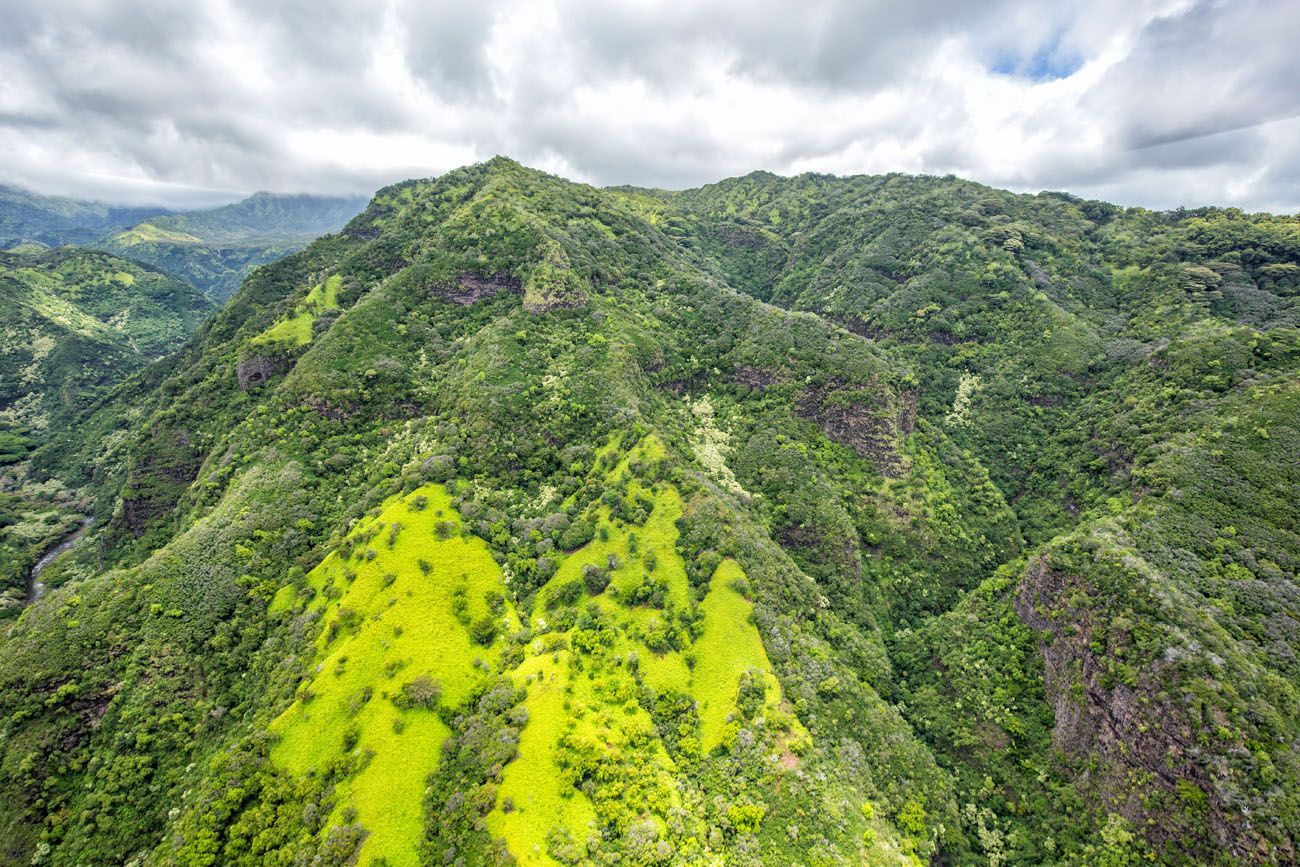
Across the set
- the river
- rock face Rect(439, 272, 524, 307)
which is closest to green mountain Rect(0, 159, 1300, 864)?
rock face Rect(439, 272, 524, 307)

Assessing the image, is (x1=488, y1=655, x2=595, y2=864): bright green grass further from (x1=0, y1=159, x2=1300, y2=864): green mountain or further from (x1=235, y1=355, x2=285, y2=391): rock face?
(x1=235, y1=355, x2=285, y2=391): rock face

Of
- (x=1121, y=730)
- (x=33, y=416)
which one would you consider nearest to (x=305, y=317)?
(x=33, y=416)

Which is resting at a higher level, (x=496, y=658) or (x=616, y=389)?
(x=616, y=389)

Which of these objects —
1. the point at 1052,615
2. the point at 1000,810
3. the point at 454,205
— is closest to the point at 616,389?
the point at 1052,615

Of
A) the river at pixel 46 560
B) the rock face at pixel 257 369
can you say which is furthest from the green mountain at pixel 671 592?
the river at pixel 46 560

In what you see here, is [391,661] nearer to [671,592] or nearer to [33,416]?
[671,592]

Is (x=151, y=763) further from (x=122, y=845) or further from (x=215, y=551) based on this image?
(x=215, y=551)
